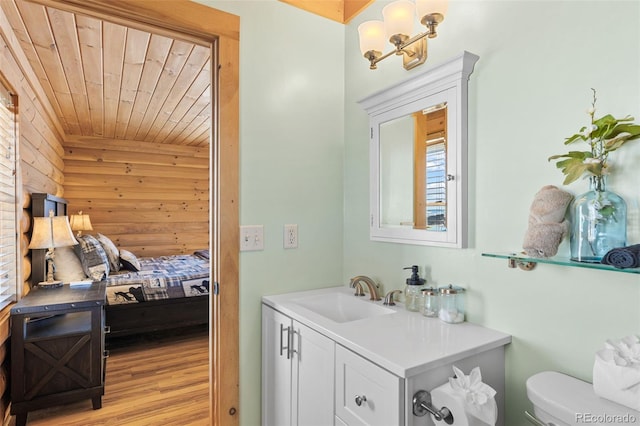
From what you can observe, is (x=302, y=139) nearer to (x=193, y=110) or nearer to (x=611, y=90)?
(x=611, y=90)

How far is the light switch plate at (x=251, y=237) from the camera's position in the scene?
166cm

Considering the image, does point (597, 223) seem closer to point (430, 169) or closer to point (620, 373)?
point (620, 373)

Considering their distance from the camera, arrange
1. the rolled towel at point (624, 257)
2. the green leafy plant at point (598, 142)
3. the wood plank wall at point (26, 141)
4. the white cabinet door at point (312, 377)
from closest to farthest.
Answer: the rolled towel at point (624, 257)
the green leafy plant at point (598, 142)
the white cabinet door at point (312, 377)
the wood plank wall at point (26, 141)

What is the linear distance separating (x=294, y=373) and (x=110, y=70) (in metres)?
2.63

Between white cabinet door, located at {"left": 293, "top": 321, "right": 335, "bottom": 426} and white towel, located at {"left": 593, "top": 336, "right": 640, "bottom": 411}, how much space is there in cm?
72

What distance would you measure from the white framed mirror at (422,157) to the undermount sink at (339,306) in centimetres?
33

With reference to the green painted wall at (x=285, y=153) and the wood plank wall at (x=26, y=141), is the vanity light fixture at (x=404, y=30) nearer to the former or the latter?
the green painted wall at (x=285, y=153)

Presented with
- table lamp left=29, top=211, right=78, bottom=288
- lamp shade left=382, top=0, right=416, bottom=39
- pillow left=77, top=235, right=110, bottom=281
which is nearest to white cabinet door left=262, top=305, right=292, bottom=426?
lamp shade left=382, top=0, right=416, bottom=39

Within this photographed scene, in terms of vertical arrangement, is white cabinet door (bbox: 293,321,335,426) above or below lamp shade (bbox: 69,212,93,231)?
below

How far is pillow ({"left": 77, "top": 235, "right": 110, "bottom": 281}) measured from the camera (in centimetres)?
317

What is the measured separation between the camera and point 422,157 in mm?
1466

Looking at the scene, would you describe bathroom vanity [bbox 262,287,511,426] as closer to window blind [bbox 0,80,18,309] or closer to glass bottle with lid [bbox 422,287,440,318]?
glass bottle with lid [bbox 422,287,440,318]

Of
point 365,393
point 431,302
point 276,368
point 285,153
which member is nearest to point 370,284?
Result: point 431,302

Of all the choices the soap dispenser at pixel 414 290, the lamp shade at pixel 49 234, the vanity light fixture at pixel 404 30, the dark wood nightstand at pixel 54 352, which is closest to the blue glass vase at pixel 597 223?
the soap dispenser at pixel 414 290
